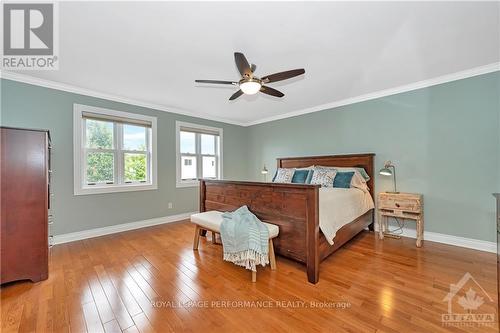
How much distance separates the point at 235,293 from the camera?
→ 189 cm

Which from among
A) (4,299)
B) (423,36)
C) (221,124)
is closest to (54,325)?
(4,299)

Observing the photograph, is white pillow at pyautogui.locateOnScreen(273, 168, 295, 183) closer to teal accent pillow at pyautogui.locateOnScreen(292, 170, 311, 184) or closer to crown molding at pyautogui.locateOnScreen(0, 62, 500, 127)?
teal accent pillow at pyautogui.locateOnScreen(292, 170, 311, 184)

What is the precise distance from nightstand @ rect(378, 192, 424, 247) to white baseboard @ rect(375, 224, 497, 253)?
0.23m

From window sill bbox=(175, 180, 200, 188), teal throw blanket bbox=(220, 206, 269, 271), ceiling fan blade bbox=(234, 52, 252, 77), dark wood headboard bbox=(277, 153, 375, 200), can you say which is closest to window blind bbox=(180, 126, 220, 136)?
window sill bbox=(175, 180, 200, 188)

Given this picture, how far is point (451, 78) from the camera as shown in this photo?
115 inches

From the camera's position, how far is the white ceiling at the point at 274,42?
1.74 metres

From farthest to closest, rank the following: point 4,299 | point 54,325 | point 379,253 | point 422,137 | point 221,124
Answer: point 221,124
point 422,137
point 379,253
point 4,299
point 54,325

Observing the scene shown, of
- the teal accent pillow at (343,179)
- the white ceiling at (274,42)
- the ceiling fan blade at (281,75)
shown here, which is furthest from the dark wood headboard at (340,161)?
the ceiling fan blade at (281,75)

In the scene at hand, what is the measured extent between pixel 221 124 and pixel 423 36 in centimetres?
411

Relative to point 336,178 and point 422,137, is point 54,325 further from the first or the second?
point 422,137

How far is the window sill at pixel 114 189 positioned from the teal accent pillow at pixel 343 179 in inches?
133

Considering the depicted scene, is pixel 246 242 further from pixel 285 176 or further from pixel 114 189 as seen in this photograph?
pixel 114 189

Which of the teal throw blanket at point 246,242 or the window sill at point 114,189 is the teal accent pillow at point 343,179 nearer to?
the teal throw blanket at point 246,242

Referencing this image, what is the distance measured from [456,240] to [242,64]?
3.67m
